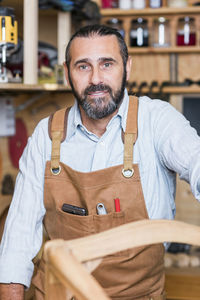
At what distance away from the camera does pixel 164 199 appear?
1396mm

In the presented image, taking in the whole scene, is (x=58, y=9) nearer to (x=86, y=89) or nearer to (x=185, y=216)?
(x=86, y=89)

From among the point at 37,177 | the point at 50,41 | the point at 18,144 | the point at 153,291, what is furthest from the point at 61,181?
the point at 50,41

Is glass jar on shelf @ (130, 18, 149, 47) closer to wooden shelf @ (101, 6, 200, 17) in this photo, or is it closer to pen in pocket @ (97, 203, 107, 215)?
wooden shelf @ (101, 6, 200, 17)

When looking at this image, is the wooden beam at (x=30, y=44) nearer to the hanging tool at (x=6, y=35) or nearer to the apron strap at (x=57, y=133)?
the hanging tool at (x=6, y=35)

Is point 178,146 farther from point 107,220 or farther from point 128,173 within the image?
point 107,220

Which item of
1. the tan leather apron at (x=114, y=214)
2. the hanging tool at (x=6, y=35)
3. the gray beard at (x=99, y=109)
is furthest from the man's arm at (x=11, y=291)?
the hanging tool at (x=6, y=35)

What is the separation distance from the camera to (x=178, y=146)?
125 cm

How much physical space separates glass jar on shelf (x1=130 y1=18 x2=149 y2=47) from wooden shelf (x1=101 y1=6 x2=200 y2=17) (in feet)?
0.19

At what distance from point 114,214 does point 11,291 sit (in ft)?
1.19

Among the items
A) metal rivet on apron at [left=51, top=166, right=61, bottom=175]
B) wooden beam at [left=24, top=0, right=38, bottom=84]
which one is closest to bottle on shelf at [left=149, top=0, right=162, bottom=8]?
wooden beam at [left=24, top=0, right=38, bottom=84]

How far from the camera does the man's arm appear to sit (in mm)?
1301

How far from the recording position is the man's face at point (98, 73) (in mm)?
1404

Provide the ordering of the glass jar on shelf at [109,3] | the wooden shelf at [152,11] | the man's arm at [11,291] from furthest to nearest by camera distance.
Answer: the glass jar on shelf at [109,3] < the wooden shelf at [152,11] < the man's arm at [11,291]

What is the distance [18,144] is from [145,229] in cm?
170
